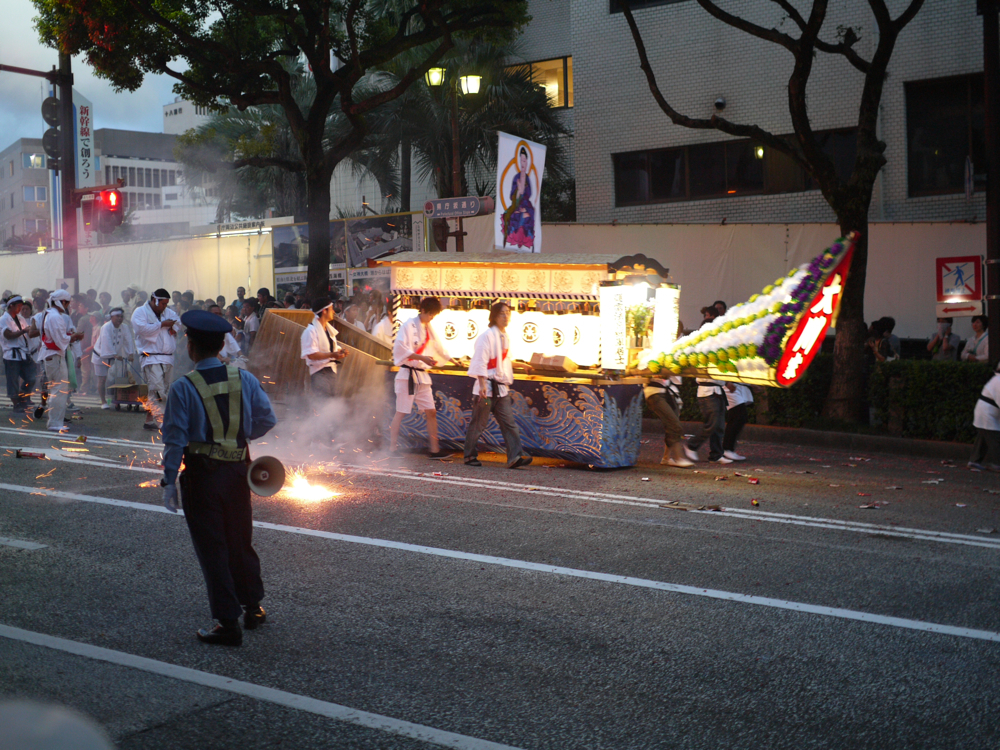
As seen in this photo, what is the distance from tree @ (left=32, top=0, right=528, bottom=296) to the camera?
1745cm

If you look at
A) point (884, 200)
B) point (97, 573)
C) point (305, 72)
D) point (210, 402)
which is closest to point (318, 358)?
point (97, 573)

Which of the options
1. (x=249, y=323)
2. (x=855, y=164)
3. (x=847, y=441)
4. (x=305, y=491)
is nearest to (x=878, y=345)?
(x=847, y=441)

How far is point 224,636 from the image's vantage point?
202 inches

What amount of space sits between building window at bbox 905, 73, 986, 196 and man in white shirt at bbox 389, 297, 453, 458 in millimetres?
12573

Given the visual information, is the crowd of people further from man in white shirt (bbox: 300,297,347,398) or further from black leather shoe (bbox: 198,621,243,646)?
black leather shoe (bbox: 198,621,243,646)

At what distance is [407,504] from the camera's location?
8.69 m

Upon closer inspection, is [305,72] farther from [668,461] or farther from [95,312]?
[668,461]

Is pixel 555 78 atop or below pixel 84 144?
atop

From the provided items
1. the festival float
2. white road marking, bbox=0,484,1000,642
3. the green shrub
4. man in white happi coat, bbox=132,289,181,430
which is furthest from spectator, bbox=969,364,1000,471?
man in white happi coat, bbox=132,289,181,430

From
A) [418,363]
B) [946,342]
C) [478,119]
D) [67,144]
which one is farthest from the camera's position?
[478,119]

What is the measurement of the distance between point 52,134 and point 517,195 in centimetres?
1345

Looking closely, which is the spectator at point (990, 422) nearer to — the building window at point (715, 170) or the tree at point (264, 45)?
the building window at point (715, 170)

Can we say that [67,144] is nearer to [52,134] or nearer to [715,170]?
[52,134]

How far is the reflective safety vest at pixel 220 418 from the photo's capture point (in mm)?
5246
